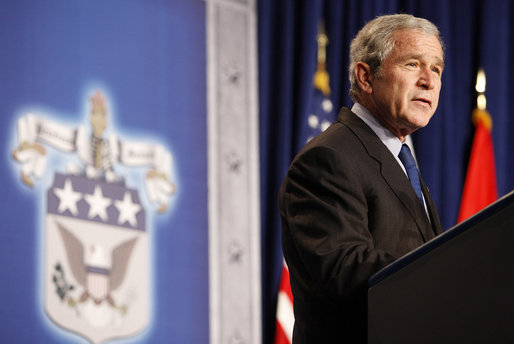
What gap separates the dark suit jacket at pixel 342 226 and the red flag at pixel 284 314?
8.31 ft

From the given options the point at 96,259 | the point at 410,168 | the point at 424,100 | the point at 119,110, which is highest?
the point at 119,110

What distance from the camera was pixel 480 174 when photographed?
5.60m

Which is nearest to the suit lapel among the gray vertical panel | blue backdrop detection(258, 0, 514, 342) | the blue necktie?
the blue necktie

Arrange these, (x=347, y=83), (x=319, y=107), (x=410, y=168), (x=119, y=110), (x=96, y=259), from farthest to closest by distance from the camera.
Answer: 1. (x=347, y=83)
2. (x=319, y=107)
3. (x=119, y=110)
4. (x=96, y=259)
5. (x=410, y=168)

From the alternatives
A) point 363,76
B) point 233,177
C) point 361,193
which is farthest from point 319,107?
point 361,193

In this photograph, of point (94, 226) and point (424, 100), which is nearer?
point (424, 100)

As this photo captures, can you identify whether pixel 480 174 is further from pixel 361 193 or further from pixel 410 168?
pixel 361 193

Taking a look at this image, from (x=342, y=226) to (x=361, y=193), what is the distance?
0.14 meters

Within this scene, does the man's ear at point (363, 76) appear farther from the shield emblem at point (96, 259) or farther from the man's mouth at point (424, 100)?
the shield emblem at point (96, 259)

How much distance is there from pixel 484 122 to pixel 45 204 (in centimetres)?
305

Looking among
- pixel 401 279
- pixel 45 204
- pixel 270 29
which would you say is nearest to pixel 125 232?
pixel 45 204

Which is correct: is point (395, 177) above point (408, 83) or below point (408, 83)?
below

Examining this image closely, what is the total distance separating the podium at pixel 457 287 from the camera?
1.47 meters

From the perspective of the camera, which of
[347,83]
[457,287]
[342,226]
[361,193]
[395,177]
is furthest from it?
[347,83]
